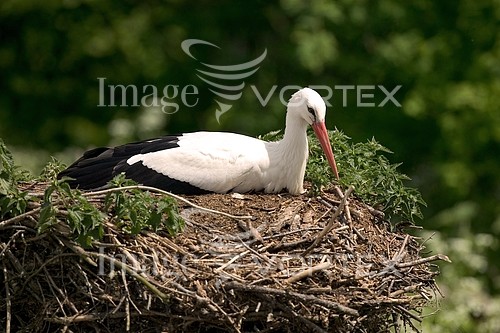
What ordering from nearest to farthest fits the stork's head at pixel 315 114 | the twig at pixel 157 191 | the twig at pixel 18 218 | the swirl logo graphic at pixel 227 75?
the twig at pixel 18 218
the twig at pixel 157 191
the stork's head at pixel 315 114
the swirl logo graphic at pixel 227 75

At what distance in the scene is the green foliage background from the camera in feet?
47.4

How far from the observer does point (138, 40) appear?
15.4m

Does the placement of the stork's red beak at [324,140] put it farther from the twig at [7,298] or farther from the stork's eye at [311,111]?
the twig at [7,298]

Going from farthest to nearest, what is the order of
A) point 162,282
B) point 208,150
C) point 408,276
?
point 208,150, point 408,276, point 162,282

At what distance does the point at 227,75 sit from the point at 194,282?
27.2 feet

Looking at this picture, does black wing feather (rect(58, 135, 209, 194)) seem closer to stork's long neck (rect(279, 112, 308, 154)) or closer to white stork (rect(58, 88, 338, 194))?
white stork (rect(58, 88, 338, 194))

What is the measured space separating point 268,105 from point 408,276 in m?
7.48

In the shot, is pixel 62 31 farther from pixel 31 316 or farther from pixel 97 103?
pixel 31 316

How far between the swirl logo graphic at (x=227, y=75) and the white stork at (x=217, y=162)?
625 cm

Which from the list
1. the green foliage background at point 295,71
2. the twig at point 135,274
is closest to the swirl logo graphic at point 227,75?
the green foliage background at point 295,71

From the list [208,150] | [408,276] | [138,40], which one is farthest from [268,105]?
[408,276]

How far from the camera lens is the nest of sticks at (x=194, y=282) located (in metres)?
6.63

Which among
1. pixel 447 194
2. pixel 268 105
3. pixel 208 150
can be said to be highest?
pixel 208 150

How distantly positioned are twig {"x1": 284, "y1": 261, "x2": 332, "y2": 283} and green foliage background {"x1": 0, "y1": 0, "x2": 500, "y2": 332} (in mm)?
7077
